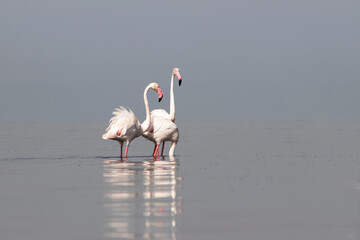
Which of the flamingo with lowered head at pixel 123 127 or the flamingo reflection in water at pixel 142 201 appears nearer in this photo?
the flamingo reflection in water at pixel 142 201

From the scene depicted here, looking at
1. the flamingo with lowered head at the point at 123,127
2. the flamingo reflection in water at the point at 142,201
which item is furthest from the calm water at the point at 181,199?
the flamingo with lowered head at the point at 123,127

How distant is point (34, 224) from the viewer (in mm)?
10070

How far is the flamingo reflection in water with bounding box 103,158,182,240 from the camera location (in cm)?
945

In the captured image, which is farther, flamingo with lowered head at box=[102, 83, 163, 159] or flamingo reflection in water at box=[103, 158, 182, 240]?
flamingo with lowered head at box=[102, 83, 163, 159]

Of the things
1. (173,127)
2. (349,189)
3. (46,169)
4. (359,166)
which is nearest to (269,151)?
(173,127)

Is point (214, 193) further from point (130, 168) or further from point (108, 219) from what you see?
point (130, 168)

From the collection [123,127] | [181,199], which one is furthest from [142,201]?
[123,127]

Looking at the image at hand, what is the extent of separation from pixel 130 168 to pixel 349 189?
654 centimetres

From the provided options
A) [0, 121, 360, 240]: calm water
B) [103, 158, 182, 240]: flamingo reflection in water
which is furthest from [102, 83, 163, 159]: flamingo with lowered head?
[103, 158, 182, 240]: flamingo reflection in water

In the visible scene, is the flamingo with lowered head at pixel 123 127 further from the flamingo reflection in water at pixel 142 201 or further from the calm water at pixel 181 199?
the flamingo reflection in water at pixel 142 201

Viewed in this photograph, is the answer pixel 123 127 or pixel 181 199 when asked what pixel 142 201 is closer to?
pixel 181 199

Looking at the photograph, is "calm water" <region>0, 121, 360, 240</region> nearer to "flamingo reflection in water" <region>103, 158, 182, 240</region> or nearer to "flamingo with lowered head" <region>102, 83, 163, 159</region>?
"flamingo reflection in water" <region>103, 158, 182, 240</region>

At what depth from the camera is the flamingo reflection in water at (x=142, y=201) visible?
945 cm

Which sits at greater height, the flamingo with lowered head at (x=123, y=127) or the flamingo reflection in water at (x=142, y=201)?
the flamingo with lowered head at (x=123, y=127)
